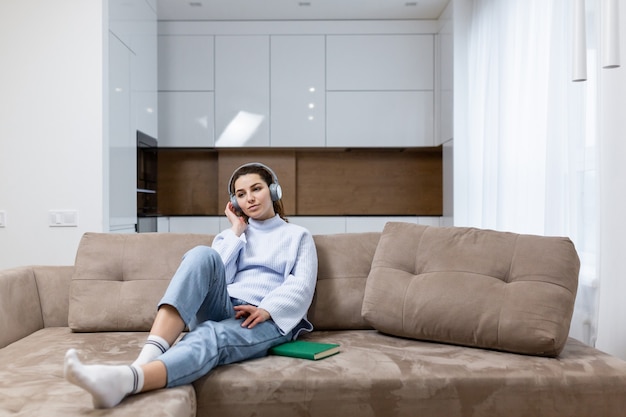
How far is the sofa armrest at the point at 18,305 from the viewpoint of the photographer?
245 centimetres

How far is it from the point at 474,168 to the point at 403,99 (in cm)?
127

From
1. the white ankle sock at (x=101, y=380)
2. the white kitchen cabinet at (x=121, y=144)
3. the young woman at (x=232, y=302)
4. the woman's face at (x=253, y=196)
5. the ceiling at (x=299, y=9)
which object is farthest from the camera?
the ceiling at (x=299, y=9)

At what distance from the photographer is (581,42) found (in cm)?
177

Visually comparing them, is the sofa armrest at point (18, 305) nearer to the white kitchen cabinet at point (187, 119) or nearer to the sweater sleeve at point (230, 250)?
the sweater sleeve at point (230, 250)

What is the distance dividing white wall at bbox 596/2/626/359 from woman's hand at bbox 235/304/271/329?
1278mm

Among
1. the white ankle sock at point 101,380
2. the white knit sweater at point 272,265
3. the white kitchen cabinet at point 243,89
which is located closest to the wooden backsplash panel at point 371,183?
the white kitchen cabinet at point 243,89

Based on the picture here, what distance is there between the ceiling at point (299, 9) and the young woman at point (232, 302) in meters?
2.72

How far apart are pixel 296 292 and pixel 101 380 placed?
3.04 feet

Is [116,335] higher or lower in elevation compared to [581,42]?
lower

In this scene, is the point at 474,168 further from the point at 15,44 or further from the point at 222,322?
the point at 15,44

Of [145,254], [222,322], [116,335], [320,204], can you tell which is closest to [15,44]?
[145,254]

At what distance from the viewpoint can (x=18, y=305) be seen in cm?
255

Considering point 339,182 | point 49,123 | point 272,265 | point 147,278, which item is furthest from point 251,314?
point 339,182

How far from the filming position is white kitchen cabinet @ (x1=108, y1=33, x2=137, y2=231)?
12.7 ft
